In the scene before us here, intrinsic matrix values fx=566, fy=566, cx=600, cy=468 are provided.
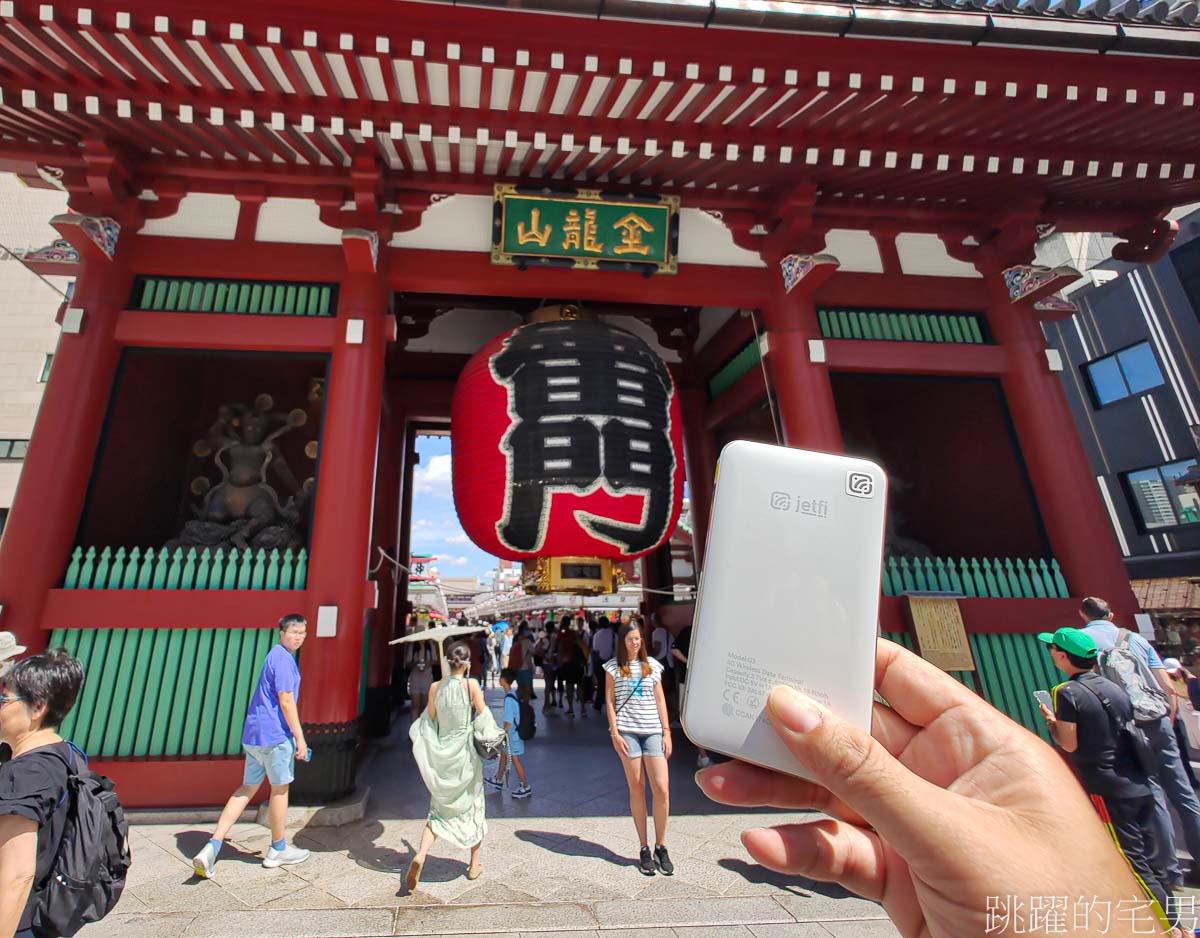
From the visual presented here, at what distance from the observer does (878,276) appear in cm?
611

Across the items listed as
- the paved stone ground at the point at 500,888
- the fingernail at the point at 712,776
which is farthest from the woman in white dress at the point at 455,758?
the fingernail at the point at 712,776

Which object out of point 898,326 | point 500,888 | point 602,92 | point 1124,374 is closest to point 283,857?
point 500,888

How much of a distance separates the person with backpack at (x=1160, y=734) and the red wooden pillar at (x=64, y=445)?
697 cm

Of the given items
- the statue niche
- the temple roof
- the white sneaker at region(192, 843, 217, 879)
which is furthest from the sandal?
the temple roof

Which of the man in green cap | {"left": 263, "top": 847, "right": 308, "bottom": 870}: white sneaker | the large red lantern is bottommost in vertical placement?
{"left": 263, "top": 847, "right": 308, "bottom": 870}: white sneaker

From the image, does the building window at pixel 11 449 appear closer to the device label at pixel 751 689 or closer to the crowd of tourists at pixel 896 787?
the crowd of tourists at pixel 896 787

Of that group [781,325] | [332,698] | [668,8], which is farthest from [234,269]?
[781,325]

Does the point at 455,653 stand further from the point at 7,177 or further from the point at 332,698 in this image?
the point at 7,177

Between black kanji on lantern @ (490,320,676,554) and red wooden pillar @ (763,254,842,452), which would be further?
red wooden pillar @ (763,254,842,452)

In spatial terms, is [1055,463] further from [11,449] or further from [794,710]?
[11,449]

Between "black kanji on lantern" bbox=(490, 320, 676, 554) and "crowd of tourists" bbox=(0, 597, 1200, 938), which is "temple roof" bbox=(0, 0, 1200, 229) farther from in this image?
"crowd of tourists" bbox=(0, 597, 1200, 938)

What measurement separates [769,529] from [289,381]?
720 centimetres

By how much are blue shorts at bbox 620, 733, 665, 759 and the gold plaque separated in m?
2.61

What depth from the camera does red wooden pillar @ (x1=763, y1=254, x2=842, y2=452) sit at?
17.6 feet
